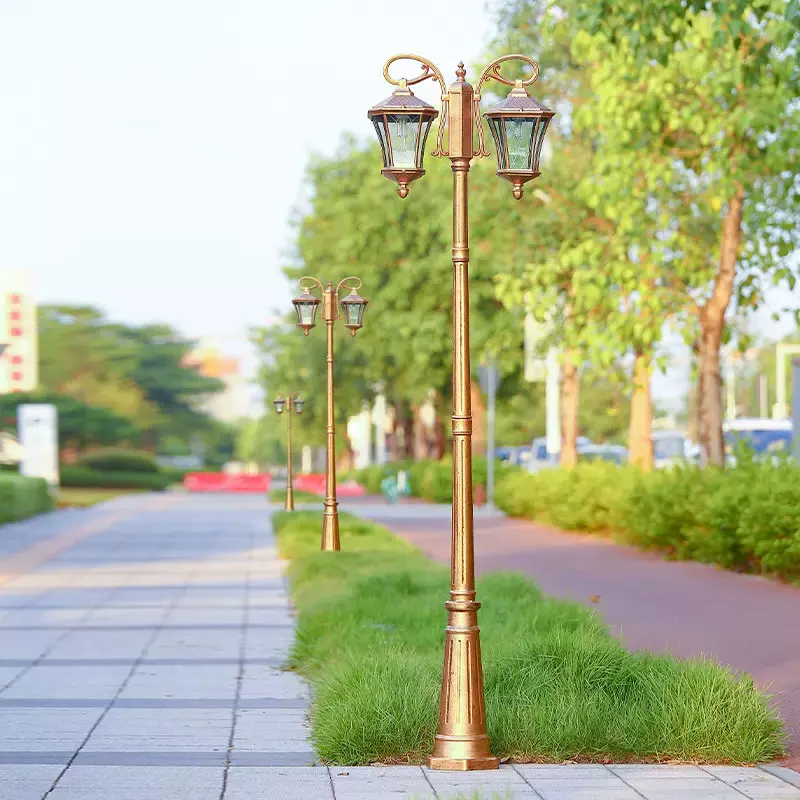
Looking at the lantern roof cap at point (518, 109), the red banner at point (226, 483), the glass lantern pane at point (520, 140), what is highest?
the lantern roof cap at point (518, 109)

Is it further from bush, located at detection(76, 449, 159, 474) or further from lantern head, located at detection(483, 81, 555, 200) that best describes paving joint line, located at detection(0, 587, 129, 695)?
bush, located at detection(76, 449, 159, 474)

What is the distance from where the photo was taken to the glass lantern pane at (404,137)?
28.9ft

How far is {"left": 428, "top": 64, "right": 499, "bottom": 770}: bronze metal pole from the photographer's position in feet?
27.9

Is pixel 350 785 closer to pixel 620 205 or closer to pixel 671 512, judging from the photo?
pixel 671 512

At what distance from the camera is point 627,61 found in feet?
72.7

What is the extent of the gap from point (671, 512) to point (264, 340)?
39.9 m

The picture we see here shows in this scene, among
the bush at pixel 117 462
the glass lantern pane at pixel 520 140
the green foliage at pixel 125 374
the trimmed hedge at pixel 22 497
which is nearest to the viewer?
the glass lantern pane at pixel 520 140

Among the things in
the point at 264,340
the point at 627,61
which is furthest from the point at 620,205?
the point at 264,340

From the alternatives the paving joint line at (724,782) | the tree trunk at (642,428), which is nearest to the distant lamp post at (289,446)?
the tree trunk at (642,428)

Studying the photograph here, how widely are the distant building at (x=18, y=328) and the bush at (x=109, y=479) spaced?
2735cm

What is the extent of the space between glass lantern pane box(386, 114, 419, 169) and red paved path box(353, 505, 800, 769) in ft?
11.8

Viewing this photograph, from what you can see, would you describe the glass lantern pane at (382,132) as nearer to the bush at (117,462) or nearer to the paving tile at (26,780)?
the paving tile at (26,780)

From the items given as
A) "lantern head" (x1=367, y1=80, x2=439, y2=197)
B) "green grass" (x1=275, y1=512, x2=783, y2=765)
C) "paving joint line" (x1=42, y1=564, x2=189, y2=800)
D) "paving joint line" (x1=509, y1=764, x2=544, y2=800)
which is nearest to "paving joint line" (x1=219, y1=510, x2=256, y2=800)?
"green grass" (x1=275, y1=512, x2=783, y2=765)

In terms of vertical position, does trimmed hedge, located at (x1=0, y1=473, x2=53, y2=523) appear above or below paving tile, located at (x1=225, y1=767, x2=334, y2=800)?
above
